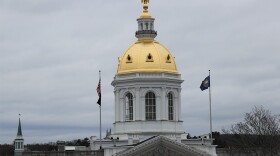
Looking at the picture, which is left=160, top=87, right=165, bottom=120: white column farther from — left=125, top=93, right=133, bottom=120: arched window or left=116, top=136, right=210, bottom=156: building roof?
left=116, top=136, right=210, bottom=156: building roof

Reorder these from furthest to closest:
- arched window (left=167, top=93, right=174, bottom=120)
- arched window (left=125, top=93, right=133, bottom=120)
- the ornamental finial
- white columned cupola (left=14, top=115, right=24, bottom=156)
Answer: the ornamental finial, white columned cupola (left=14, top=115, right=24, bottom=156), arched window (left=167, top=93, right=174, bottom=120), arched window (left=125, top=93, right=133, bottom=120)

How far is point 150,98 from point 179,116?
3733 mm

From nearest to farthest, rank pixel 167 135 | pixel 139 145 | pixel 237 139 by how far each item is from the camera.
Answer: pixel 139 145 → pixel 167 135 → pixel 237 139

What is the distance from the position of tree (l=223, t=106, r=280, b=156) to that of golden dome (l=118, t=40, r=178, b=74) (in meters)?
9.59

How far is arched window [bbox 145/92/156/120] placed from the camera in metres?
88.9

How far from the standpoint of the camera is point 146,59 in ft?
294

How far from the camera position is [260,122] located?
88.5 m

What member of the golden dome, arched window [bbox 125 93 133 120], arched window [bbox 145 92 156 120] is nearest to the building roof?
arched window [bbox 145 92 156 120]

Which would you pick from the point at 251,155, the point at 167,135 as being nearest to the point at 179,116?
the point at 167,135

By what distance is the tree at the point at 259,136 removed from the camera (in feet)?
281

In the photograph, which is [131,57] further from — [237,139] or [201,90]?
[237,139]

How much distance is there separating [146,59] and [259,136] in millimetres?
14209

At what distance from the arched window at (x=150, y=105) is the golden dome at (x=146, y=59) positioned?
2607 millimetres

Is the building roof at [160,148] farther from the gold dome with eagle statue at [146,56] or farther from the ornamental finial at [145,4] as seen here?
the ornamental finial at [145,4]
